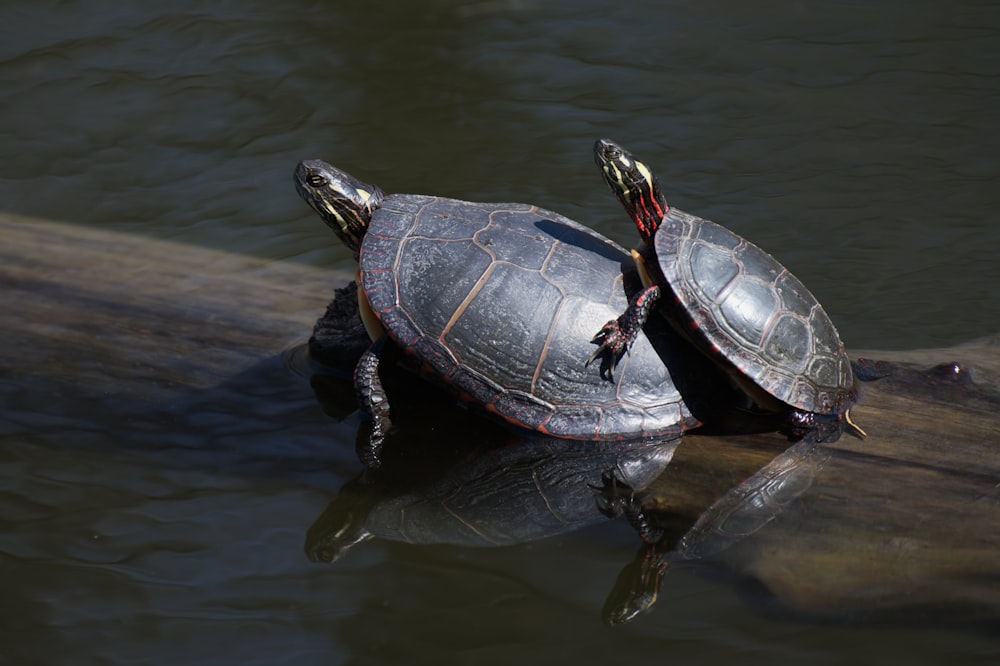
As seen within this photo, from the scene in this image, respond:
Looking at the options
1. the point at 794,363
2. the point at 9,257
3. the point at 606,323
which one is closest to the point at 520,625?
the point at 606,323

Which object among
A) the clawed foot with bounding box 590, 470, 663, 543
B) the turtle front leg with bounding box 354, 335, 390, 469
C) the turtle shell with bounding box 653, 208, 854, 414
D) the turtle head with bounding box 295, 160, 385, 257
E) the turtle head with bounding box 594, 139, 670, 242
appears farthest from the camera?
the turtle head with bounding box 295, 160, 385, 257

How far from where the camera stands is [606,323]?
405 centimetres

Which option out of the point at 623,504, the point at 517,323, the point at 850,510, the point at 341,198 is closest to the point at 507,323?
the point at 517,323

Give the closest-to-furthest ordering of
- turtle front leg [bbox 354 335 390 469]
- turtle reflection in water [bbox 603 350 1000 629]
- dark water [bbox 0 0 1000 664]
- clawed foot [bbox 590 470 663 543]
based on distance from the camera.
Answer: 1. turtle reflection in water [bbox 603 350 1000 629]
2. dark water [bbox 0 0 1000 664]
3. clawed foot [bbox 590 470 663 543]
4. turtle front leg [bbox 354 335 390 469]

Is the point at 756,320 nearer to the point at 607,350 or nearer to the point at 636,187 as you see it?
the point at 607,350

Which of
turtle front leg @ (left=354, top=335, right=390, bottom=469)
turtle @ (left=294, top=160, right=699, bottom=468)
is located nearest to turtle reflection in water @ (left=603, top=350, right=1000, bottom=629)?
turtle @ (left=294, top=160, right=699, bottom=468)

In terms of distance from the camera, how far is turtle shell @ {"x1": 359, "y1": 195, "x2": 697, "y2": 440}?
13.1 ft

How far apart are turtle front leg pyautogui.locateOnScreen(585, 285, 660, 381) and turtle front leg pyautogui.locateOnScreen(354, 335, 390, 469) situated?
91 centimetres

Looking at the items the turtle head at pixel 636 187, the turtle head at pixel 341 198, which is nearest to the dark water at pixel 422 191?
the turtle head at pixel 341 198

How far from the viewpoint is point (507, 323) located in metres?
4.07

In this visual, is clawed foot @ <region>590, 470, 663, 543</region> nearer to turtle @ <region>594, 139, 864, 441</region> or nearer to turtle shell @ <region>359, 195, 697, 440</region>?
turtle shell @ <region>359, 195, 697, 440</region>

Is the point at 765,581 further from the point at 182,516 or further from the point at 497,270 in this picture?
the point at 182,516

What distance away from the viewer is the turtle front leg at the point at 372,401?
13.7 ft

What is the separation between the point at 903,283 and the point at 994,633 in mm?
3825
